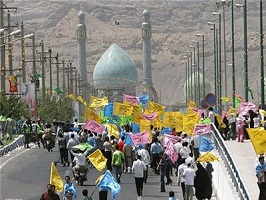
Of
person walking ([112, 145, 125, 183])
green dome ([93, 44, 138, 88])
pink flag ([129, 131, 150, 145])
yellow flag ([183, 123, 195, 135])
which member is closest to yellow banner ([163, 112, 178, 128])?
yellow flag ([183, 123, 195, 135])

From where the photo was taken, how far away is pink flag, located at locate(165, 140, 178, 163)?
30.9 m

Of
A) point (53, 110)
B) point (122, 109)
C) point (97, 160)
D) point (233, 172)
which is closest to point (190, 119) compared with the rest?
point (122, 109)

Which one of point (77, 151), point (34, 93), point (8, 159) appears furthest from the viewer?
point (34, 93)

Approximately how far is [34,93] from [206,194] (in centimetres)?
3595

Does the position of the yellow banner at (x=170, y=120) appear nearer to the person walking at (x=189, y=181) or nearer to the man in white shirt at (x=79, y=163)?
the man in white shirt at (x=79, y=163)

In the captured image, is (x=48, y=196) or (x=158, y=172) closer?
(x=48, y=196)

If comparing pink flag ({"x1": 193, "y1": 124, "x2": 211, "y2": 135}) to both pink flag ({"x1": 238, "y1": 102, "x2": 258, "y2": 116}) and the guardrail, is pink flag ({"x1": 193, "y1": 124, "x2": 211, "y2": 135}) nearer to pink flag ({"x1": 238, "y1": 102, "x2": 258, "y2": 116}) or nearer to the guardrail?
the guardrail

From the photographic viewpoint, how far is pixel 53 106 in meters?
81.4

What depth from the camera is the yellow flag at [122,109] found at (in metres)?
38.5

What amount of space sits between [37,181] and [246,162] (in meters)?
5.36

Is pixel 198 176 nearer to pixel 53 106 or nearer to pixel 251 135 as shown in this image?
pixel 251 135

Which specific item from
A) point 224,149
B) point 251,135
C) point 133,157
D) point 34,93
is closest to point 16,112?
point 34,93

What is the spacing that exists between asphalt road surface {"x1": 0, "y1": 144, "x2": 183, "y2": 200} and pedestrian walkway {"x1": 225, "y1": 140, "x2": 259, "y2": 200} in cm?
164

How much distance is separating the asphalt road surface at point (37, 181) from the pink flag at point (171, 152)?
72 centimetres
